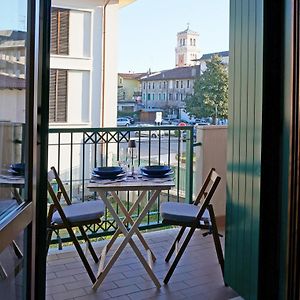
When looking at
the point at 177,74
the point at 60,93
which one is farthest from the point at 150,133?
the point at 60,93

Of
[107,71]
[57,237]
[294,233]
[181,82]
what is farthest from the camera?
[107,71]

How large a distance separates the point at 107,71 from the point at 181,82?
4731mm

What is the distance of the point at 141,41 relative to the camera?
33.6ft

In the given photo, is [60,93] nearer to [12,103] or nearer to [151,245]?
[151,245]

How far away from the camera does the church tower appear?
658 centimetres

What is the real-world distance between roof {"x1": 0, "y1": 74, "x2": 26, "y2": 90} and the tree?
321 cm

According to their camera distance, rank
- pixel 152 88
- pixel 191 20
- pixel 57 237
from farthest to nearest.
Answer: pixel 191 20 → pixel 152 88 → pixel 57 237

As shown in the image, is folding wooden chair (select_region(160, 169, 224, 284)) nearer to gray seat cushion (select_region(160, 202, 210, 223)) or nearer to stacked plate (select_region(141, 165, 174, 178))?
gray seat cushion (select_region(160, 202, 210, 223))

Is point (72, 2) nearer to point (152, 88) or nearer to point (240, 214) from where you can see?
point (152, 88)

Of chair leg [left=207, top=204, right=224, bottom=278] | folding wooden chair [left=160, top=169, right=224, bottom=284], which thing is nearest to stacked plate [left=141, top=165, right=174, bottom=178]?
folding wooden chair [left=160, top=169, right=224, bottom=284]

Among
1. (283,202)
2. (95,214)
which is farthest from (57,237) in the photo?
(283,202)

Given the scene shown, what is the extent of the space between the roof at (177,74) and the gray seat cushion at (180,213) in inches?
115

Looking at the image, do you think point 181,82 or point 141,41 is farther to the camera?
point 141,41

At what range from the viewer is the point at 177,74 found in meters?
6.62
